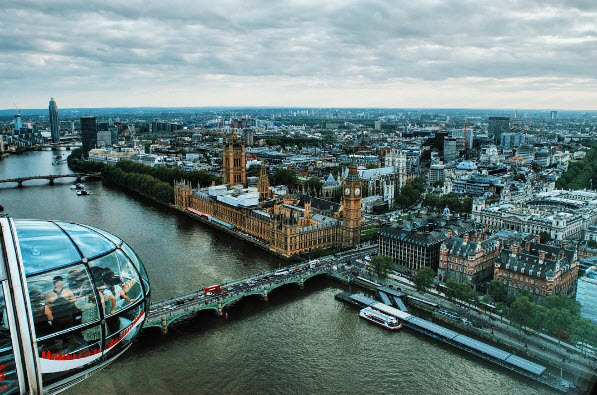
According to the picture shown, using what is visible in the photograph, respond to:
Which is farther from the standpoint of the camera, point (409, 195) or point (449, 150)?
point (449, 150)

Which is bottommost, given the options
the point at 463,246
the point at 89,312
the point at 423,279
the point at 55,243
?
the point at 423,279

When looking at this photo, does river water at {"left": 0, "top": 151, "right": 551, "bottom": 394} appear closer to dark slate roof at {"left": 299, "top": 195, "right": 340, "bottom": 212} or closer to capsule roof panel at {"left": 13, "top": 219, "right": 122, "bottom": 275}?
dark slate roof at {"left": 299, "top": 195, "right": 340, "bottom": 212}

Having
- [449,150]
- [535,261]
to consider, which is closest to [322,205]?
[535,261]

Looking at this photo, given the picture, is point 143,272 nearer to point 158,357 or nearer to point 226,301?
point 158,357

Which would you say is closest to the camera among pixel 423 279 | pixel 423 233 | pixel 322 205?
pixel 423 279

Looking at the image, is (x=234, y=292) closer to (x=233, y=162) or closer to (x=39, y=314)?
(x=39, y=314)

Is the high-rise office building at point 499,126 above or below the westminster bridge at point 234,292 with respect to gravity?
above

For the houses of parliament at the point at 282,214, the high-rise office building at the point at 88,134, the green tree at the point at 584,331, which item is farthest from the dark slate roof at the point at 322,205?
the high-rise office building at the point at 88,134

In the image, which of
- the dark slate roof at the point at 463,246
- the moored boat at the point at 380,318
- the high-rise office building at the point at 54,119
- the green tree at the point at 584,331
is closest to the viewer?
the green tree at the point at 584,331

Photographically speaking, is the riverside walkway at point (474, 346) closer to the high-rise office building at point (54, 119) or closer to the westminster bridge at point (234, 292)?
the westminster bridge at point (234, 292)
